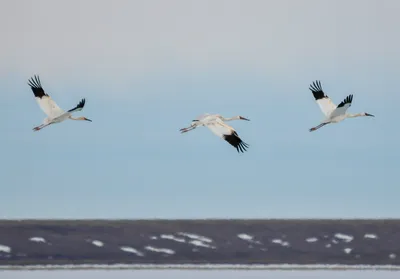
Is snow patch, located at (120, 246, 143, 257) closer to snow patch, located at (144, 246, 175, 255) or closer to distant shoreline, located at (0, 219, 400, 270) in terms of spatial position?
distant shoreline, located at (0, 219, 400, 270)

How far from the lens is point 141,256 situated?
21078mm

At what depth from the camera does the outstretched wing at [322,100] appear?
75.7 feet

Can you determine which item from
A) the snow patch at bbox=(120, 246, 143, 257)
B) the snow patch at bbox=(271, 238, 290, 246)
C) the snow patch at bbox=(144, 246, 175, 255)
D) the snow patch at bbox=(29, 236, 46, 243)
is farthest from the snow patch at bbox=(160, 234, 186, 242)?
the snow patch at bbox=(29, 236, 46, 243)

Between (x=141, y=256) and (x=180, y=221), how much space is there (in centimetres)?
94

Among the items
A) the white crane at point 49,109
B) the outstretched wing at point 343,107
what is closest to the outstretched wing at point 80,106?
the white crane at point 49,109

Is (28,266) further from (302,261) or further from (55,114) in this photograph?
(302,261)

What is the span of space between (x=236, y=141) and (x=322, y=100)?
2331mm

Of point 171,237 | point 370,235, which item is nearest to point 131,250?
point 171,237

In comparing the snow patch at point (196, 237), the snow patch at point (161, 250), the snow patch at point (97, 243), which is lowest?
the snow patch at point (161, 250)

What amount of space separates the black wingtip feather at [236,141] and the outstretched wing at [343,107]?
1.86 meters

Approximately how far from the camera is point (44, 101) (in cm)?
2258

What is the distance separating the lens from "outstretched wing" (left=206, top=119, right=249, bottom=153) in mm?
21469

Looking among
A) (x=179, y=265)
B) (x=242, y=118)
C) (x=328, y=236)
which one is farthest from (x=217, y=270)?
(x=242, y=118)

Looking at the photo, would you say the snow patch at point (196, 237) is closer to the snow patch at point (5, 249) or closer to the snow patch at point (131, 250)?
the snow patch at point (131, 250)
